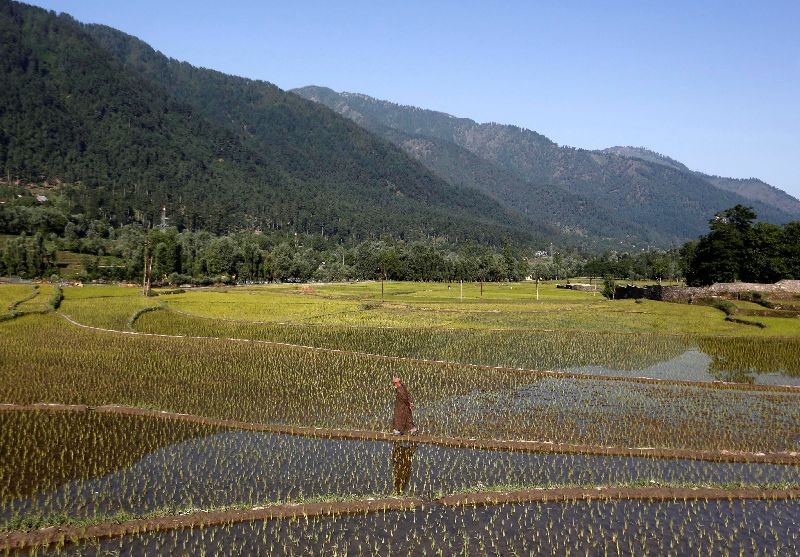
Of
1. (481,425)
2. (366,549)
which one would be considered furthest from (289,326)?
(366,549)

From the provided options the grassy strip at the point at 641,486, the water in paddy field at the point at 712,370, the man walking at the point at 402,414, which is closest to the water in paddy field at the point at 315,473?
the grassy strip at the point at 641,486

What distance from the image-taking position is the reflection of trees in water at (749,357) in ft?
97.3

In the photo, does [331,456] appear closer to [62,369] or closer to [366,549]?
[366,549]

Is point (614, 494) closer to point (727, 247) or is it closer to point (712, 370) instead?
point (712, 370)

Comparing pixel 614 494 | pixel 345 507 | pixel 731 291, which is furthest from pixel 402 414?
pixel 731 291

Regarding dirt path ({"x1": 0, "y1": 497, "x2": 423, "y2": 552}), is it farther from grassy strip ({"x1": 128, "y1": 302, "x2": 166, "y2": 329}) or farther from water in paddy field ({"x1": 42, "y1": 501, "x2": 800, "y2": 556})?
grassy strip ({"x1": 128, "y1": 302, "x2": 166, "y2": 329})

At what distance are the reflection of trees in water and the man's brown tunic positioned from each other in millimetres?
17447

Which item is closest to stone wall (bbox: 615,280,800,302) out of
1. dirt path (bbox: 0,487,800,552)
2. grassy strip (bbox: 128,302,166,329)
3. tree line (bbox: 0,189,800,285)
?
tree line (bbox: 0,189,800,285)

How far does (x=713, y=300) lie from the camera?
6469cm

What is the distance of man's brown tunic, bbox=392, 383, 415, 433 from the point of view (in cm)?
1758

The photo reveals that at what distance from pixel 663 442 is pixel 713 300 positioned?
174 ft

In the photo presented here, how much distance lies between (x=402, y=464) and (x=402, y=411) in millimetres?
2230

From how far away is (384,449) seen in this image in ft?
54.7

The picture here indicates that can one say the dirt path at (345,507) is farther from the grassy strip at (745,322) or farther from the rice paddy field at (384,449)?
the grassy strip at (745,322)
